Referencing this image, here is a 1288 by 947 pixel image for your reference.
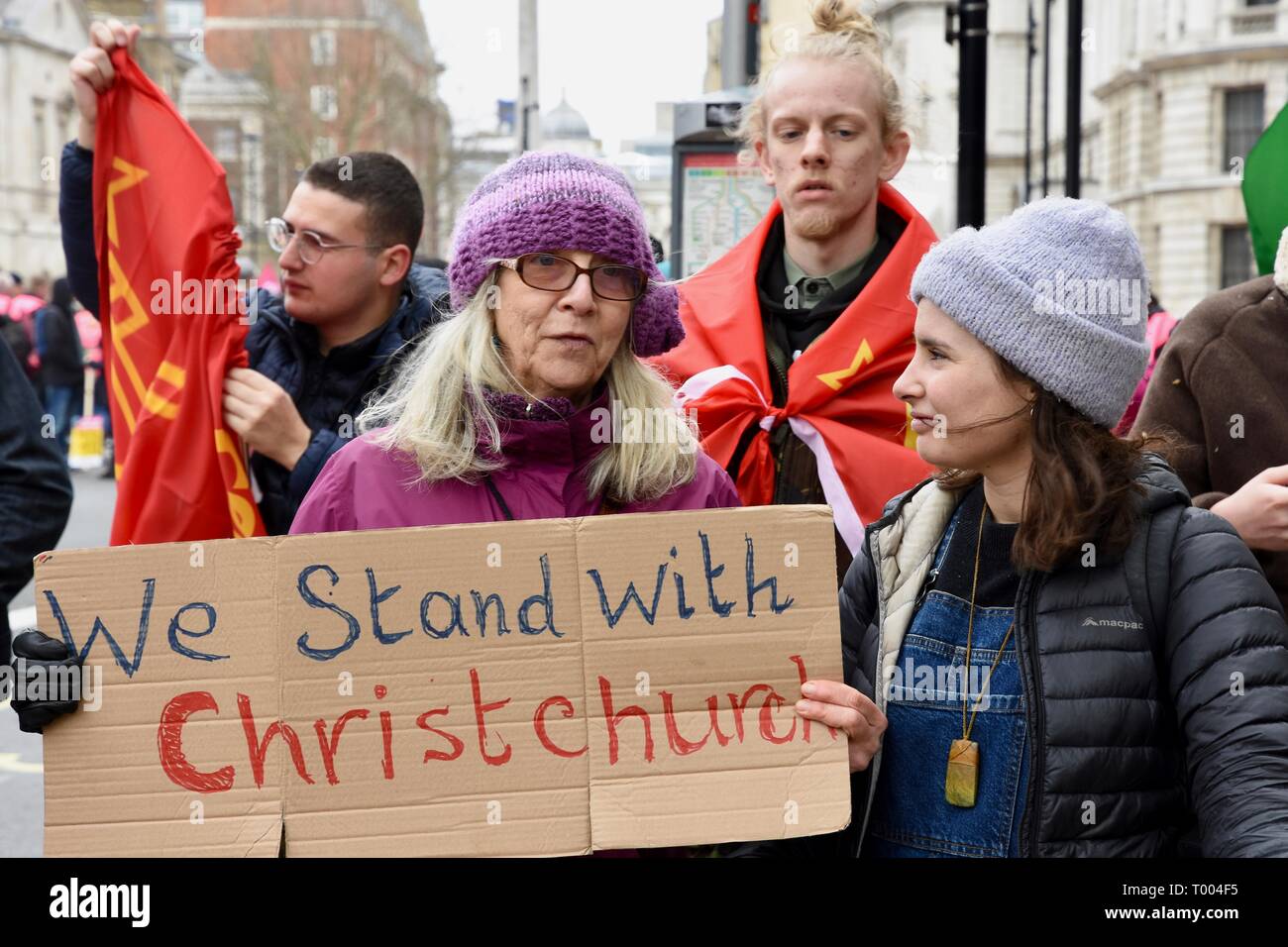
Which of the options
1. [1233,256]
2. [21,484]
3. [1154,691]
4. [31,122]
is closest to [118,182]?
[21,484]

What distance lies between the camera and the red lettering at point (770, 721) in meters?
2.40

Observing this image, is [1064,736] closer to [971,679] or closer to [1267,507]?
[971,679]

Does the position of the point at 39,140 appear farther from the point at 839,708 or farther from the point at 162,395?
the point at 839,708

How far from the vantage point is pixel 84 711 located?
233cm

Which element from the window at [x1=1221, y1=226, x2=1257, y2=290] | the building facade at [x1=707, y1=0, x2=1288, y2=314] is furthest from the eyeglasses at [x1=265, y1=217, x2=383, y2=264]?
the window at [x1=1221, y1=226, x2=1257, y2=290]

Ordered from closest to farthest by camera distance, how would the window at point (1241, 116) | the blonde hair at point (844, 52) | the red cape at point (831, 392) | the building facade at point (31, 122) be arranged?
the red cape at point (831, 392)
the blonde hair at point (844, 52)
the window at point (1241, 116)
the building facade at point (31, 122)

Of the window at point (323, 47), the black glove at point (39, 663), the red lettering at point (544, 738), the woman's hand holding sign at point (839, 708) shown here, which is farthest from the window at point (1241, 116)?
the black glove at point (39, 663)

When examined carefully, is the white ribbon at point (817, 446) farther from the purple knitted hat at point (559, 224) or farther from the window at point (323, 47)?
the window at point (323, 47)

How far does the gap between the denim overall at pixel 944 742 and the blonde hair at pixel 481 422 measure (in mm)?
484

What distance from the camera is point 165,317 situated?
12.2 ft

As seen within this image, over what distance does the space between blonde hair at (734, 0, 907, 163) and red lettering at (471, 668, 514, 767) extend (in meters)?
2.09
